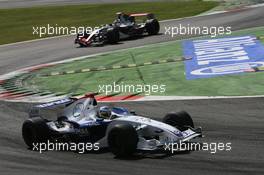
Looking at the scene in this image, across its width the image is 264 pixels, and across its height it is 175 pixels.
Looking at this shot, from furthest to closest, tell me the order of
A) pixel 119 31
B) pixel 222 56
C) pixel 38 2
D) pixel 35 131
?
pixel 38 2 < pixel 119 31 < pixel 222 56 < pixel 35 131

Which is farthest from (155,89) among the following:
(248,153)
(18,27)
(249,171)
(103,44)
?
(18,27)

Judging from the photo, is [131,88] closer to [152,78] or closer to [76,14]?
[152,78]

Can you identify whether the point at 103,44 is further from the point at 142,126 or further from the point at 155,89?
the point at 142,126

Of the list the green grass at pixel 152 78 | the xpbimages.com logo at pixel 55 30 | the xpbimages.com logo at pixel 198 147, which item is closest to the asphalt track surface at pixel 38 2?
the xpbimages.com logo at pixel 55 30

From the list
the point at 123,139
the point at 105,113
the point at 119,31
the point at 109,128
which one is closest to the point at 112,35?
the point at 119,31

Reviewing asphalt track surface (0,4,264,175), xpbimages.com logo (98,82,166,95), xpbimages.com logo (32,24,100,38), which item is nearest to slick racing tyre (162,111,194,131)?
asphalt track surface (0,4,264,175)

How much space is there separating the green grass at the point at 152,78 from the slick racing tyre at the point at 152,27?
→ 344 centimetres

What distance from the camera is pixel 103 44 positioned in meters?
31.3

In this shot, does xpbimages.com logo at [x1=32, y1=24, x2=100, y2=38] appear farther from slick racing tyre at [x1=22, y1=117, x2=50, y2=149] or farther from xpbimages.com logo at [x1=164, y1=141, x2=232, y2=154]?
xpbimages.com logo at [x1=164, y1=141, x2=232, y2=154]

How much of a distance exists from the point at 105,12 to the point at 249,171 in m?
34.4

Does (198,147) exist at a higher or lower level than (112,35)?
higher

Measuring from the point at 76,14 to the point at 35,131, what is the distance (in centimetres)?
3148

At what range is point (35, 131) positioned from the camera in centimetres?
1350

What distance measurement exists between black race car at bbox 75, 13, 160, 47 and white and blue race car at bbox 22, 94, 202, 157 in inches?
666
